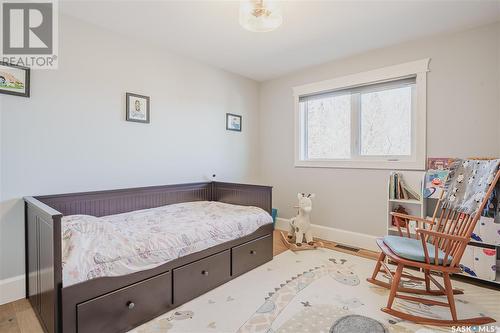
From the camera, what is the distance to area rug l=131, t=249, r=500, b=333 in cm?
162

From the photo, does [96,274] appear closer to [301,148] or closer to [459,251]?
[459,251]

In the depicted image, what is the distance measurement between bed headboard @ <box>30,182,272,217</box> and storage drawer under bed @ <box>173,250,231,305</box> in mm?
804

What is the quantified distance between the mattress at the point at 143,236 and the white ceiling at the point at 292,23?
1830 millimetres

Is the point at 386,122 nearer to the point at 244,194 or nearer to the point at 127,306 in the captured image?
the point at 244,194

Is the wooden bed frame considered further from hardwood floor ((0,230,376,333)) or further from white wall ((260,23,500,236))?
white wall ((260,23,500,236))

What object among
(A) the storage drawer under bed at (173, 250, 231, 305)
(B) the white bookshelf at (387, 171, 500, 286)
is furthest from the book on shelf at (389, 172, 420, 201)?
(A) the storage drawer under bed at (173, 250, 231, 305)

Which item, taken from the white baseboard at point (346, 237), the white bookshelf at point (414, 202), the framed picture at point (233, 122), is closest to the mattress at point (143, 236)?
the white baseboard at point (346, 237)

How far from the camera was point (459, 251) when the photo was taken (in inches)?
65.2

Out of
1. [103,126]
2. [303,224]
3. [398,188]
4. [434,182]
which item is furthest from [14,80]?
[434,182]

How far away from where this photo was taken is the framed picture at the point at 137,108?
263 centimetres

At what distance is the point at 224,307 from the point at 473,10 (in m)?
3.20

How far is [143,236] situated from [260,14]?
1.76 metres

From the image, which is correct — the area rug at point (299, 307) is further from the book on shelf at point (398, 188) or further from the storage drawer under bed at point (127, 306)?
the book on shelf at point (398, 188)

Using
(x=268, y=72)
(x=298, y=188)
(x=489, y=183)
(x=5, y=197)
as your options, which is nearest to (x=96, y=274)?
(x=5, y=197)
